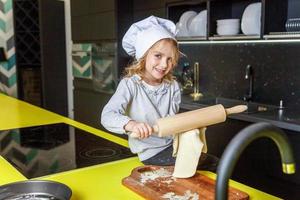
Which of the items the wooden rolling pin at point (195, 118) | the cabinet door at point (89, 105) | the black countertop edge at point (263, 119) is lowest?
the cabinet door at point (89, 105)

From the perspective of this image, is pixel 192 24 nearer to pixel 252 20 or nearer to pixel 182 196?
pixel 252 20

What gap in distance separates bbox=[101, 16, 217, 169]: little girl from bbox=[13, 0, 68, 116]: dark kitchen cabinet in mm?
3323

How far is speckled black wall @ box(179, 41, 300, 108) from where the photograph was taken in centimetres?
228

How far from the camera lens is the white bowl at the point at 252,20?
7.64ft

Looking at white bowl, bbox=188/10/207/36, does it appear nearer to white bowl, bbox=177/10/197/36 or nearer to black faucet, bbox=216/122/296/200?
white bowl, bbox=177/10/197/36

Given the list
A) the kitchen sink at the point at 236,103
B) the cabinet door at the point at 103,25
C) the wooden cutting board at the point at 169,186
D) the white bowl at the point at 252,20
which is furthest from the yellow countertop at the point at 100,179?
the cabinet door at the point at 103,25

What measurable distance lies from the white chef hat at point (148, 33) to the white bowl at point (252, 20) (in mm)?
1301

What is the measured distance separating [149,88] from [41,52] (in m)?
3.40

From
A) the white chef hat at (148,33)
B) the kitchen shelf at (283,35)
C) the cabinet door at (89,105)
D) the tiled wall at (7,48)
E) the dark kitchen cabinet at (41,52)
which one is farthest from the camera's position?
the tiled wall at (7,48)

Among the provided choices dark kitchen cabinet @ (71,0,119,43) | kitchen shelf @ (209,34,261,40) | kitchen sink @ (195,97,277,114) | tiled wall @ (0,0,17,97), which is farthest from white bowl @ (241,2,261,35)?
tiled wall @ (0,0,17,97)

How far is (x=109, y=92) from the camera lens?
3.54m

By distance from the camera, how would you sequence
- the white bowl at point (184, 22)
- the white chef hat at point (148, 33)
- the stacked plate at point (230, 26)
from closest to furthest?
the white chef hat at point (148, 33)
the stacked plate at point (230, 26)
the white bowl at point (184, 22)

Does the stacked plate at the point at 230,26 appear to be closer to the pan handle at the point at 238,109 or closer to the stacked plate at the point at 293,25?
the stacked plate at the point at 293,25

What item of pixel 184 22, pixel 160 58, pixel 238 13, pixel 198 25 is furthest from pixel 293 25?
pixel 160 58
